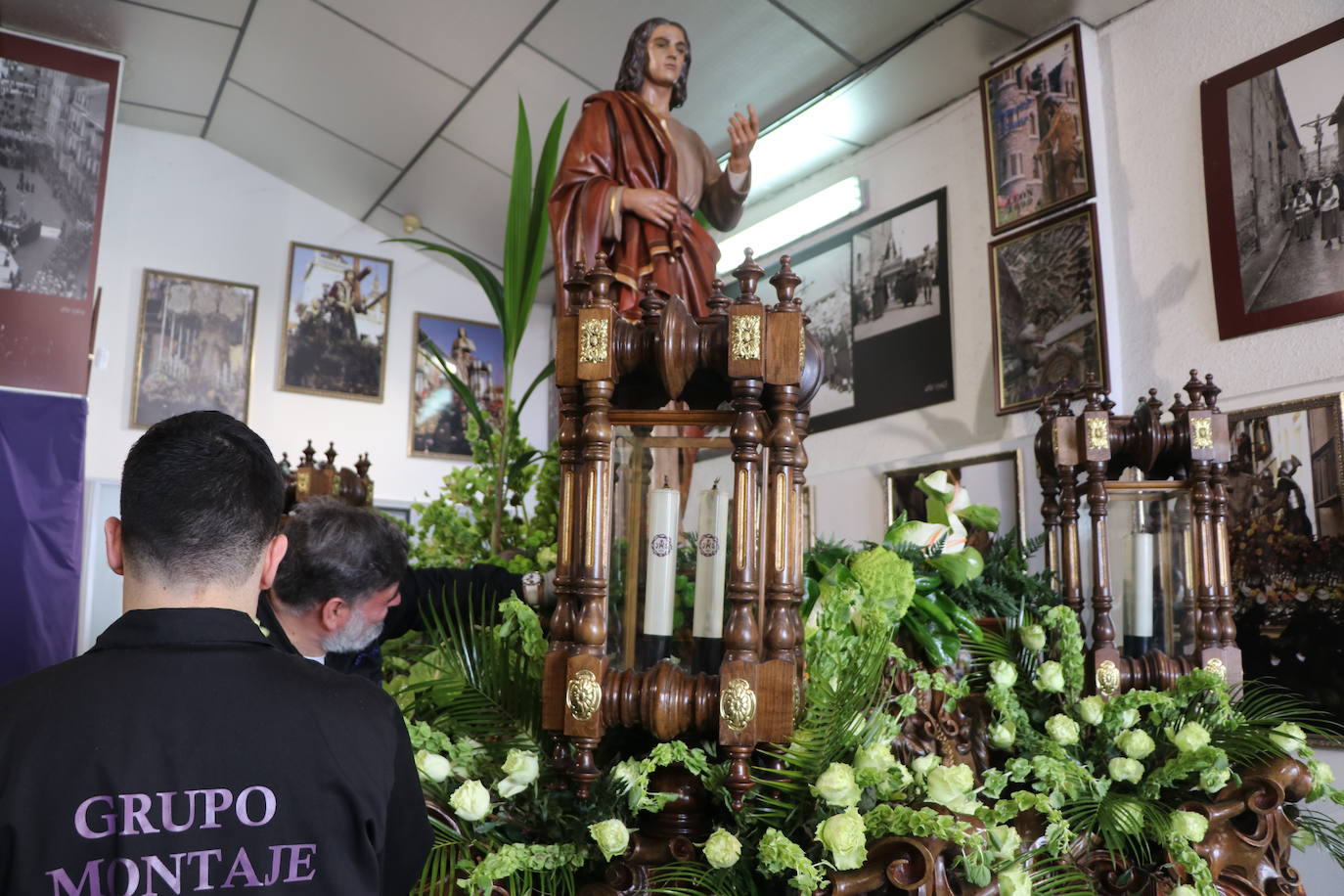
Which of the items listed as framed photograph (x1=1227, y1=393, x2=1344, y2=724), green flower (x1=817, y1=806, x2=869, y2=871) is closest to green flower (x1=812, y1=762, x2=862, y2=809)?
green flower (x1=817, y1=806, x2=869, y2=871)

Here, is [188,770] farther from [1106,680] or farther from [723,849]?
[1106,680]

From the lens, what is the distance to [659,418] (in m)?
1.74

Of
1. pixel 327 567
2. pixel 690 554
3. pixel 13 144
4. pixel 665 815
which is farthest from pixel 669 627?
pixel 13 144

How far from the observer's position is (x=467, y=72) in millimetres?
5793

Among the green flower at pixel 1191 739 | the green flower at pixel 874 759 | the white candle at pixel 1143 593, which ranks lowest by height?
the green flower at pixel 1191 739

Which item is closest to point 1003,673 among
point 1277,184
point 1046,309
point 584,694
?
point 584,694

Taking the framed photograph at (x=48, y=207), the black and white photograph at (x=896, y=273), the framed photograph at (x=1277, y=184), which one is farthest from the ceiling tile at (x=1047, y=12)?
the framed photograph at (x=48, y=207)

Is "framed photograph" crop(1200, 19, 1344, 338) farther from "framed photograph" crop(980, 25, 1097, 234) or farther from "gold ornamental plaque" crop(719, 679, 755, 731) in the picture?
"gold ornamental plaque" crop(719, 679, 755, 731)

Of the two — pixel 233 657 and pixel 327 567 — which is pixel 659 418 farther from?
pixel 327 567

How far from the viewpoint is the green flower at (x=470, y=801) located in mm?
1598

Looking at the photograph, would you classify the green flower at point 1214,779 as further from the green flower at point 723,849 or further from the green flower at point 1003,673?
the green flower at point 723,849

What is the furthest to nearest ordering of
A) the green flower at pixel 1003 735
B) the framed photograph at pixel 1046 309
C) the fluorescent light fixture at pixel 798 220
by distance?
the fluorescent light fixture at pixel 798 220 < the framed photograph at pixel 1046 309 < the green flower at pixel 1003 735

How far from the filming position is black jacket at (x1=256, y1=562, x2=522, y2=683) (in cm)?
253

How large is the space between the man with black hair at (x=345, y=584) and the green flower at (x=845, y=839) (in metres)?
1.06
